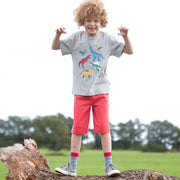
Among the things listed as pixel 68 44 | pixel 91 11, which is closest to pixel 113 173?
pixel 68 44

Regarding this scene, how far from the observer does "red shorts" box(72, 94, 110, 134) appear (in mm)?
4332

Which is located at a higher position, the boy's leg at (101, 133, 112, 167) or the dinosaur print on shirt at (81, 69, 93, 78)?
the dinosaur print on shirt at (81, 69, 93, 78)

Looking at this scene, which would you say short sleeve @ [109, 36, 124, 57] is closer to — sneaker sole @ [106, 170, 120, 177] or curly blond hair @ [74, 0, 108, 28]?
curly blond hair @ [74, 0, 108, 28]

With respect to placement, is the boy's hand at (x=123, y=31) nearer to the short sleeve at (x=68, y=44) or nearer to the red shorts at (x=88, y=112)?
the short sleeve at (x=68, y=44)

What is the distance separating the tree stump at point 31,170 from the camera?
4032mm

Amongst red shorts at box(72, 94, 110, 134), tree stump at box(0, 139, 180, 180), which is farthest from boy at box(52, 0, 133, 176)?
tree stump at box(0, 139, 180, 180)

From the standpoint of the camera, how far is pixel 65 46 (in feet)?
14.7

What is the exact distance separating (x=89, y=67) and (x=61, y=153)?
4586 millimetres

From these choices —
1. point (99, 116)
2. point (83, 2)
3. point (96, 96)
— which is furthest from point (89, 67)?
point (83, 2)

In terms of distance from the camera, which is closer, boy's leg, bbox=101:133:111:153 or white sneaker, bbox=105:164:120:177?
white sneaker, bbox=105:164:120:177

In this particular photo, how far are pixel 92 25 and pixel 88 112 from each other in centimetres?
133

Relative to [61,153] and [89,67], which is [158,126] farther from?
[89,67]

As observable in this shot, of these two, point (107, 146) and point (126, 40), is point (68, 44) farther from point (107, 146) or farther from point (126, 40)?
point (107, 146)

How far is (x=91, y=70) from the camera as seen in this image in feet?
14.2
